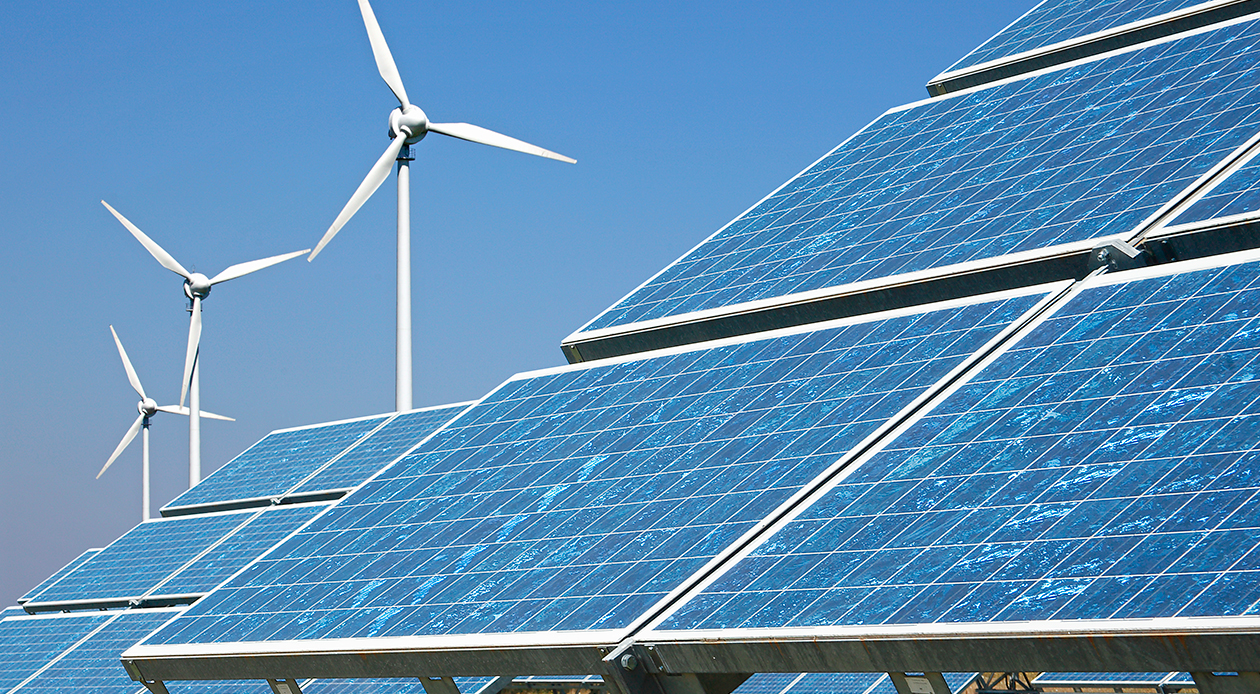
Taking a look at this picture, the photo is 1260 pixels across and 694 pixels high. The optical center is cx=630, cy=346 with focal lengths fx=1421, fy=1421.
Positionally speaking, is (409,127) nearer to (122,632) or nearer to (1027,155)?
(122,632)

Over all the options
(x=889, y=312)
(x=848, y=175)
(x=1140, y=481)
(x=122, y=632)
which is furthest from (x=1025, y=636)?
(x=122, y=632)

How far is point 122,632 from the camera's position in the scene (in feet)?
121

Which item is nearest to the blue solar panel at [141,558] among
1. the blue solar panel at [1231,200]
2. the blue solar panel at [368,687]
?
the blue solar panel at [368,687]

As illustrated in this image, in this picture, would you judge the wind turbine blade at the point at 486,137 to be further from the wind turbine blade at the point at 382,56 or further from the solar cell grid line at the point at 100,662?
the solar cell grid line at the point at 100,662

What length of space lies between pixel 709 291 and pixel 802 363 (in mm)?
4773

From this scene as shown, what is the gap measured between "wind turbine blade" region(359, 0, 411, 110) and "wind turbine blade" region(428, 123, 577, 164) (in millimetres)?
1598

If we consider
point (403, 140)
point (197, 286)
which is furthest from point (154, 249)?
point (403, 140)

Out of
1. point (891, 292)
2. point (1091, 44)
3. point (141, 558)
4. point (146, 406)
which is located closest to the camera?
point (891, 292)

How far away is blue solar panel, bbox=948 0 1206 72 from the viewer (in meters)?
29.6

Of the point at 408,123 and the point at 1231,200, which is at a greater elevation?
the point at 408,123

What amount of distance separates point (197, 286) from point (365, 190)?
2617 cm

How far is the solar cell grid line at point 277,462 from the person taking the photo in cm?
4616

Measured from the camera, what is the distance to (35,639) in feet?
136

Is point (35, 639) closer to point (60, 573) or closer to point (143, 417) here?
point (60, 573)
